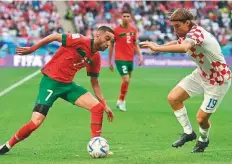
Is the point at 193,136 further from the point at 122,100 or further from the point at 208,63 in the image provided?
the point at 122,100

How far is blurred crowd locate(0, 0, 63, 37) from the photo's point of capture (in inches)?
1612

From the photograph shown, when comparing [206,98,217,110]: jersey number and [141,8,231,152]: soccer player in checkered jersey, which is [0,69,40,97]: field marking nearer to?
[141,8,231,152]: soccer player in checkered jersey

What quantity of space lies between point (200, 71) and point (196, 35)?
108 centimetres

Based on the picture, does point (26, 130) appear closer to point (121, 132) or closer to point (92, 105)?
point (92, 105)

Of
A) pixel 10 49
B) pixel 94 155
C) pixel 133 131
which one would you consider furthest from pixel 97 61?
pixel 10 49

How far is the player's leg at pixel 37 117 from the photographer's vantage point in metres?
10.9

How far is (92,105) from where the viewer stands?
11.1m

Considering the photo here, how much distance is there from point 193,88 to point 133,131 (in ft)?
9.68

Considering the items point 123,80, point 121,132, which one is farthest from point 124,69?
point 121,132

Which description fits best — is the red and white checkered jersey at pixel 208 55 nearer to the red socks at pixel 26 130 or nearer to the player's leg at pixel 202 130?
the player's leg at pixel 202 130

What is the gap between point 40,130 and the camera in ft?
47.1

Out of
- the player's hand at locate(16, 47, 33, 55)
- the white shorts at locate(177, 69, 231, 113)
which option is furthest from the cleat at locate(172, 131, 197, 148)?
the player's hand at locate(16, 47, 33, 55)

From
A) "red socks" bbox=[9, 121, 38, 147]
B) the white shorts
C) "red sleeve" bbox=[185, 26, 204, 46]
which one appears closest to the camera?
"red sleeve" bbox=[185, 26, 204, 46]

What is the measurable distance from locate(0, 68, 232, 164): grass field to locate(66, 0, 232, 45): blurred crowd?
58.4 feet
